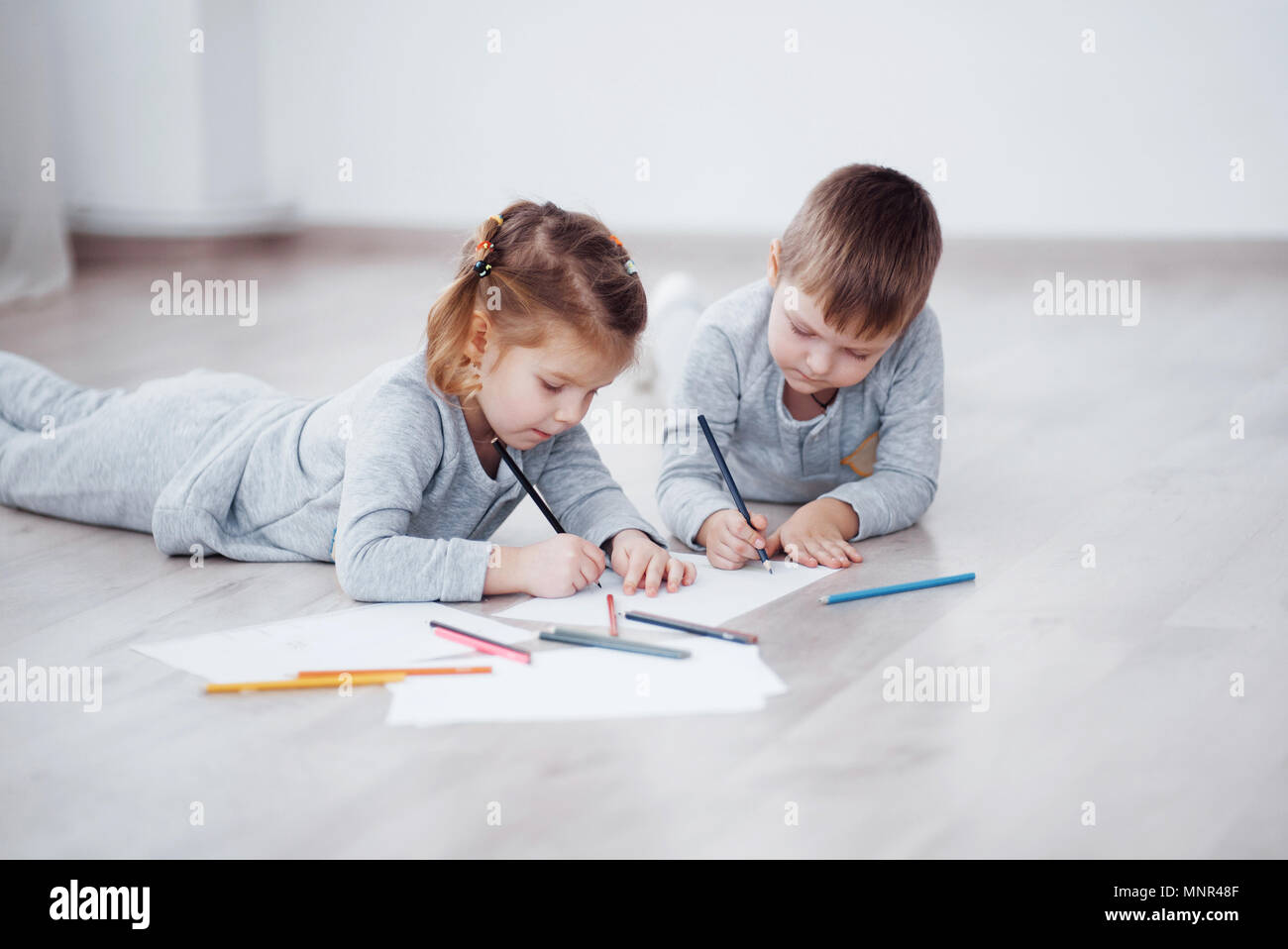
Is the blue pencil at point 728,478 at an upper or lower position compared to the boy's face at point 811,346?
lower

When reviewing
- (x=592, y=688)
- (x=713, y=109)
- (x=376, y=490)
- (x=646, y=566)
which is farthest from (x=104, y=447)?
(x=713, y=109)

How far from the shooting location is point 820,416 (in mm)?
1827

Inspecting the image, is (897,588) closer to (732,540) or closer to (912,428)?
(732,540)

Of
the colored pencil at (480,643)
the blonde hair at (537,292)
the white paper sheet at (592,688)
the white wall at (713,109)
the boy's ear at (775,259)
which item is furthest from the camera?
the white wall at (713,109)

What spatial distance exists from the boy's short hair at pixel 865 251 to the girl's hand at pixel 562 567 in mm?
396

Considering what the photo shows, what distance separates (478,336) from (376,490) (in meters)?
0.20

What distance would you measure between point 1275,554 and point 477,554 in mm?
959

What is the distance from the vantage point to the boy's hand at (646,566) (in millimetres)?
1507

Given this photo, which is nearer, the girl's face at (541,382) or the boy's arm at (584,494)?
the girl's face at (541,382)

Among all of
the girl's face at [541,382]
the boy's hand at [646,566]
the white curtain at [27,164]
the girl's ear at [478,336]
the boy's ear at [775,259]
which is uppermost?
the white curtain at [27,164]

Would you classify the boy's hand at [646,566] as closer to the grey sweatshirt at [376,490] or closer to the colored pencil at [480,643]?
the grey sweatshirt at [376,490]

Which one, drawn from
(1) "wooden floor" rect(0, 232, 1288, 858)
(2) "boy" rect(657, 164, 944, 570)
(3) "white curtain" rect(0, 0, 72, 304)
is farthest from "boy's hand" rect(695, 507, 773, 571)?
(3) "white curtain" rect(0, 0, 72, 304)

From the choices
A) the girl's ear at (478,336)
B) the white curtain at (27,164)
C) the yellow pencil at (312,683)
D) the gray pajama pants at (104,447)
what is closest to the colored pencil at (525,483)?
the girl's ear at (478,336)
